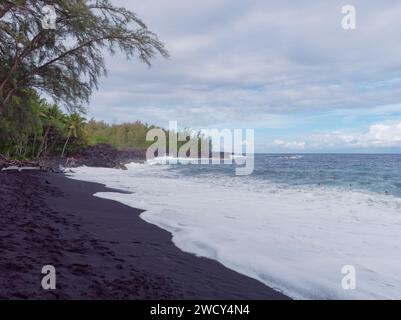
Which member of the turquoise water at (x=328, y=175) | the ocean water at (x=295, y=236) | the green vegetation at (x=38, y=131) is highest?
the green vegetation at (x=38, y=131)

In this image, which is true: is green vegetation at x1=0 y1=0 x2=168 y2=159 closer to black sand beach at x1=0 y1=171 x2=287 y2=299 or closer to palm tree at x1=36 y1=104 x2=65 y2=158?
black sand beach at x1=0 y1=171 x2=287 y2=299

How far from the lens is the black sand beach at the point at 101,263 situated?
3422mm

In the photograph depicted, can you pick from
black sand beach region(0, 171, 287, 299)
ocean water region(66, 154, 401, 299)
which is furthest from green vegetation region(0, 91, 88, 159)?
black sand beach region(0, 171, 287, 299)

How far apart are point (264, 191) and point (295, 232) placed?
265 inches

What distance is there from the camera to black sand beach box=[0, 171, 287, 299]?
11.2 ft

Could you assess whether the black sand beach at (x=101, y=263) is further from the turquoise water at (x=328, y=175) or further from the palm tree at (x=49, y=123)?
the palm tree at (x=49, y=123)

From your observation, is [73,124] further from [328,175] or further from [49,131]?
[328,175]

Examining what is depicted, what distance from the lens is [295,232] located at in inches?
273

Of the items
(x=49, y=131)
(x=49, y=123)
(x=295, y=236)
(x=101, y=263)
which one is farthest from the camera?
(x=49, y=131)

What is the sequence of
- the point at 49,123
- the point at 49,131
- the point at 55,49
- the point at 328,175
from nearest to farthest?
the point at 55,49
the point at 328,175
the point at 49,123
the point at 49,131

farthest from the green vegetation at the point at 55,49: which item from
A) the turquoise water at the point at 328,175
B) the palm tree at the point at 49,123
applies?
the palm tree at the point at 49,123

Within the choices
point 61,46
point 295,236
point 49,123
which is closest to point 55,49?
point 61,46

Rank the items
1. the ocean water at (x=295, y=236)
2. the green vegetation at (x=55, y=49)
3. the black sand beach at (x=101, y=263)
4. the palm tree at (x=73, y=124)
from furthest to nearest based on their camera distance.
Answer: the palm tree at (x=73, y=124), the green vegetation at (x=55, y=49), the ocean water at (x=295, y=236), the black sand beach at (x=101, y=263)

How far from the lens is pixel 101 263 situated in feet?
13.6
